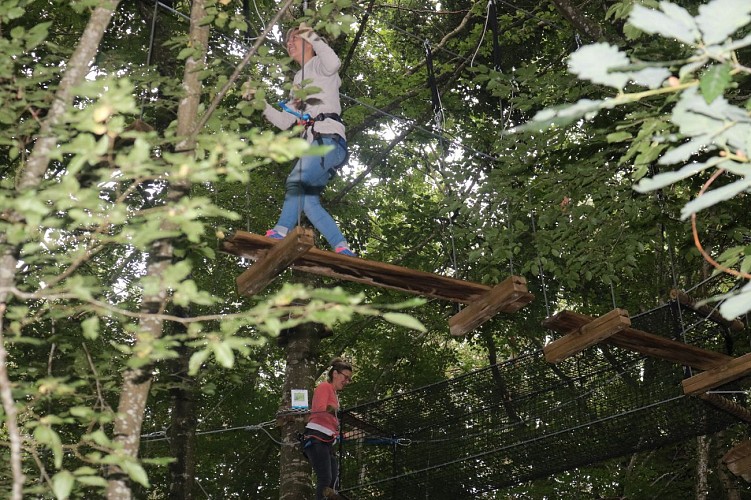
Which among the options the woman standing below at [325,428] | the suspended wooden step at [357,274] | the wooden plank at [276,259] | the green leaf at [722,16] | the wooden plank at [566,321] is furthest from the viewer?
the woman standing below at [325,428]

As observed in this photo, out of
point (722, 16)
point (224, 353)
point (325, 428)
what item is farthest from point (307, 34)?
point (722, 16)

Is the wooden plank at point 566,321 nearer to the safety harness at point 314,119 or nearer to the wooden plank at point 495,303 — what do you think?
the wooden plank at point 495,303

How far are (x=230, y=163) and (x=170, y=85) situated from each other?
176 centimetres

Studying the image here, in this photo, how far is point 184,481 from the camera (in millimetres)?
7965

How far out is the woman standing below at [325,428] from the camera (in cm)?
603

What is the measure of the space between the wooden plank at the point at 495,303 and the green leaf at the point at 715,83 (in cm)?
289

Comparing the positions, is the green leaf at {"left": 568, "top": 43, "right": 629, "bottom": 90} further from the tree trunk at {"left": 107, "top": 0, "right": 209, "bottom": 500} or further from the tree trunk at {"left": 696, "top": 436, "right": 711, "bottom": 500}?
the tree trunk at {"left": 696, "top": 436, "right": 711, "bottom": 500}

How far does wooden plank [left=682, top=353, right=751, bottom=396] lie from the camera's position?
5.33 meters

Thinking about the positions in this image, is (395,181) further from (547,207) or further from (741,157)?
(741,157)

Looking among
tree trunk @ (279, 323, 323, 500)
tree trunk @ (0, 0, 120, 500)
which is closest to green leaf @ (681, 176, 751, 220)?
tree trunk @ (0, 0, 120, 500)

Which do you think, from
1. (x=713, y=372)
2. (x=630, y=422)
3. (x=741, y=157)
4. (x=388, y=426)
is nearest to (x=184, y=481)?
(x=388, y=426)

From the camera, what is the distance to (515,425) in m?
6.25

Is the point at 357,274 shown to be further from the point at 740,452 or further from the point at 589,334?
the point at 740,452

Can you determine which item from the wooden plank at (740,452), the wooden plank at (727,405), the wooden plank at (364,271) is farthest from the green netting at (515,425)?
the wooden plank at (364,271)
